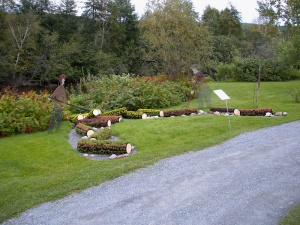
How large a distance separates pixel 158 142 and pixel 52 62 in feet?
81.8

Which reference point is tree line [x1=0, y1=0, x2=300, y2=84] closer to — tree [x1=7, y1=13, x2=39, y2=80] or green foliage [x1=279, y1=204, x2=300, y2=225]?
tree [x1=7, y1=13, x2=39, y2=80]

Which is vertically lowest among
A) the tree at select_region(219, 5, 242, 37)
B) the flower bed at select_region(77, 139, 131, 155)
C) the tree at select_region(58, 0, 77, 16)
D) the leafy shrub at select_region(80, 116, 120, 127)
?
the flower bed at select_region(77, 139, 131, 155)

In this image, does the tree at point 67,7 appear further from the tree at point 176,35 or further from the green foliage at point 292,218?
the green foliage at point 292,218

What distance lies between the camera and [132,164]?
557 centimetres

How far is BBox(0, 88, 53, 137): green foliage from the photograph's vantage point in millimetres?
8211

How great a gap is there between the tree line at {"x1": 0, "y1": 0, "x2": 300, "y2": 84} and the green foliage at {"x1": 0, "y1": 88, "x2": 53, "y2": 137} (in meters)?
10.1

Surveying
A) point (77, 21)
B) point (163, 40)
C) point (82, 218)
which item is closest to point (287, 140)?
point (82, 218)

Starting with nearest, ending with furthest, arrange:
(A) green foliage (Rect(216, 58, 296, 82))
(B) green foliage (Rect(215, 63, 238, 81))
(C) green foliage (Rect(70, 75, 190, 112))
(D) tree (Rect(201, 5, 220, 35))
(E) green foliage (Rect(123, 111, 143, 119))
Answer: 1. (E) green foliage (Rect(123, 111, 143, 119))
2. (C) green foliage (Rect(70, 75, 190, 112))
3. (A) green foliage (Rect(216, 58, 296, 82))
4. (B) green foliage (Rect(215, 63, 238, 81))
5. (D) tree (Rect(201, 5, 220, 35))

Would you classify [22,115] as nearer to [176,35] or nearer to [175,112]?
[175,112]

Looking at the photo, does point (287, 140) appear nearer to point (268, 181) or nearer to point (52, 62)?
point (268, 181)

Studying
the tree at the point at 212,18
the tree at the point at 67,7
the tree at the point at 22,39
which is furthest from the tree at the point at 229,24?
the tree at the point at 22,39

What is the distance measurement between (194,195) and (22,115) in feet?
20.1

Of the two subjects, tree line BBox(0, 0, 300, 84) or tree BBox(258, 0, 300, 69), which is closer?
tree BBox(258, 0, 300, 69)

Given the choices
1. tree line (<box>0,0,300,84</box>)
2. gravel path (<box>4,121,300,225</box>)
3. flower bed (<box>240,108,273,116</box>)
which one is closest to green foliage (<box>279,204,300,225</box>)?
gravel path (<box>4,121,300,225</box>)
